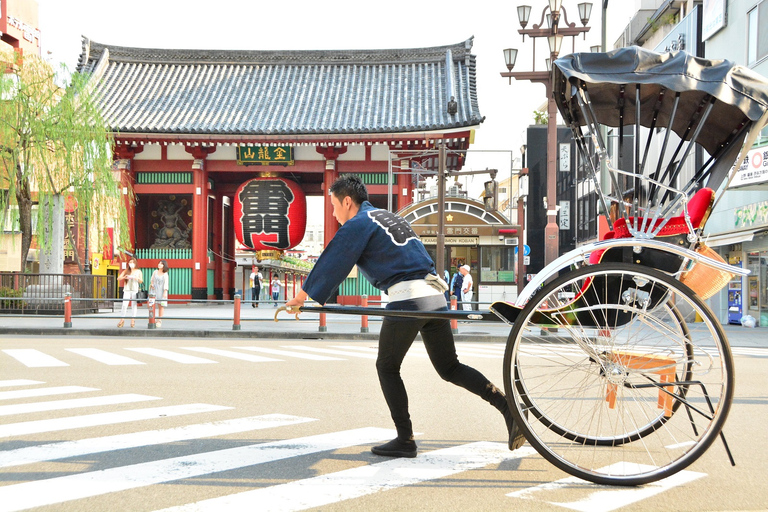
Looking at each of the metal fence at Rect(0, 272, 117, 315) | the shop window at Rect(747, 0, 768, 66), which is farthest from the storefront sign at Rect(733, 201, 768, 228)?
the metal fence at Rect(0, 272, 117, 315)

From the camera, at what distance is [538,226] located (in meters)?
45.8

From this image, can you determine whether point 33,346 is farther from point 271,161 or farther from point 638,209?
point 271,161

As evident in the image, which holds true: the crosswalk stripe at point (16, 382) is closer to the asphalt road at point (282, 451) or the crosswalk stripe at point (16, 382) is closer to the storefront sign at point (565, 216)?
the asphalt road at point (282, 451)

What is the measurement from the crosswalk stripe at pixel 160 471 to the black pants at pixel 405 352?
1.88 feet

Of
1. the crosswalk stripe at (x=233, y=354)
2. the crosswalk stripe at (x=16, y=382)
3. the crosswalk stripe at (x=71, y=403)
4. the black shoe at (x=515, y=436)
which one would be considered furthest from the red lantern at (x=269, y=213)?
the black shoe at (x=515, y=436)

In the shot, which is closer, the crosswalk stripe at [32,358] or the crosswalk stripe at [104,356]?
the crosswalk stripe at [32,358]

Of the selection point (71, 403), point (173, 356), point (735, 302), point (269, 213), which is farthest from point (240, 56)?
point (71, 403)

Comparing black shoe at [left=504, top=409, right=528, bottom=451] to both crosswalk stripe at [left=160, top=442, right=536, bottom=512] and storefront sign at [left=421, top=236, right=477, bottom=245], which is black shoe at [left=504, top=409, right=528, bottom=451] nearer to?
crosswalk stripe at [left=160, top=442, right=536, bottom=512]

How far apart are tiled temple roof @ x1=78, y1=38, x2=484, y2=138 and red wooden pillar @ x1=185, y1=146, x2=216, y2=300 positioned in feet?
4.08

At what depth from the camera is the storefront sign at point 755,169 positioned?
15.9 m

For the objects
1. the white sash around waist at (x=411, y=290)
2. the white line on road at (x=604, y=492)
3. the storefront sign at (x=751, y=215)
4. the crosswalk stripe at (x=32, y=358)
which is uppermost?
the storefront sign at (x=751, y=215)

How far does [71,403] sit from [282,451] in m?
2.70

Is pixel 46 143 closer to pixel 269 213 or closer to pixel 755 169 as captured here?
A: pixel 269 213

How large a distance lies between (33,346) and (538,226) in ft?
124
